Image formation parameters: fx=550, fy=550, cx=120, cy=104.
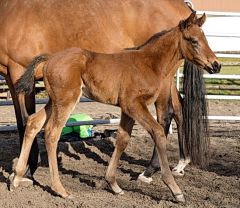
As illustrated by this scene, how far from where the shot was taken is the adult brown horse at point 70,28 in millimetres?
5500

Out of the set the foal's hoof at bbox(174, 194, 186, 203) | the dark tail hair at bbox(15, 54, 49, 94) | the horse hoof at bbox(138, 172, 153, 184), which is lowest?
the horse hoof at bbox(138, 172, 153, 184)

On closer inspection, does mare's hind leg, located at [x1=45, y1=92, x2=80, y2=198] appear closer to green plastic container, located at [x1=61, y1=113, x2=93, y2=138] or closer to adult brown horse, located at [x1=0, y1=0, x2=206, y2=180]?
adult brown horse, located at [x1=0, y1=0, x2=206, y2=180]

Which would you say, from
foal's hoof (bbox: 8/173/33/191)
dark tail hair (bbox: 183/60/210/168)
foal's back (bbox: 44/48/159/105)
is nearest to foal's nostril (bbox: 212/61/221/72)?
foal's back (bbox: 44/48/159/105)

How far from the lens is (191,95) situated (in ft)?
19.6

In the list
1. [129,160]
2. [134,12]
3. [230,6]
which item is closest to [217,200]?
[129,160]

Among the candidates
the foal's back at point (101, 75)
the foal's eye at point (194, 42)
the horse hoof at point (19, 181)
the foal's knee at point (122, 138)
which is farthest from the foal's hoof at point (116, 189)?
the foal's eye at point (194, 42)

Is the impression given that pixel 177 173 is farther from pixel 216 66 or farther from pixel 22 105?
pixel 22 105

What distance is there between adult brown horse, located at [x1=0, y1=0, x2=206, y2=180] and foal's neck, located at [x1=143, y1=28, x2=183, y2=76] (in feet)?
3.14

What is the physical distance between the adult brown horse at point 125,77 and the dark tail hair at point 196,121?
1.09 metres

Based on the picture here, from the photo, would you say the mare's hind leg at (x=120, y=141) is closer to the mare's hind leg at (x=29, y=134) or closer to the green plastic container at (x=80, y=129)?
the mare's hind leg at (x=29, y=134)

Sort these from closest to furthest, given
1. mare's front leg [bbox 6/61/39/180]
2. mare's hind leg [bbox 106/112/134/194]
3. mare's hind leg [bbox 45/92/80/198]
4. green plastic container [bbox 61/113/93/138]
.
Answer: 1. mare's hind leg [bbox 45/92/80/198]
2. mare's hind leg [bbox 106/112/134/194]
3. mare's front leg [bbox 6/61/39/180]
4. green plastic container [bbox 61/113/93/138]

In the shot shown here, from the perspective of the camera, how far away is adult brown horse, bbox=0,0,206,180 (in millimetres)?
5500

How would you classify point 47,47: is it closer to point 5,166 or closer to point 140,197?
point 5,166

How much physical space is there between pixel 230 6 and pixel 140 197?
31.2 metres
